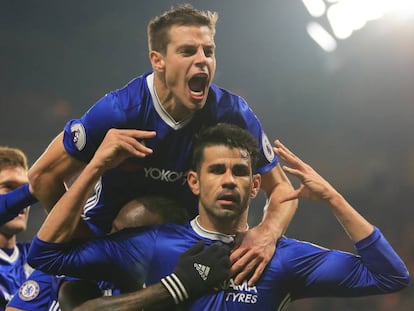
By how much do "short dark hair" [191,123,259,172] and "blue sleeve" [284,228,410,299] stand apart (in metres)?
0.35

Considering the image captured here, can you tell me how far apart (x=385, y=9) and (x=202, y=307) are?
5038mm

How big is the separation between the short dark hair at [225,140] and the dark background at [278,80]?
3.67 m

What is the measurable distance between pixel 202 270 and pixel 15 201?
97 centimetres

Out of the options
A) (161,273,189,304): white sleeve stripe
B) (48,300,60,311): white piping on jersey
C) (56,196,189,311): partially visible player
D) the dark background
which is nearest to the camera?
(161,273,189,304): white sleeve stripe

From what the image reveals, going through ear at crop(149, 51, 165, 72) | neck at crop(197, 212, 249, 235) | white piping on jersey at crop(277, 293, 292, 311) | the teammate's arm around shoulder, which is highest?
ear at crop(149, 51, 165, 72)

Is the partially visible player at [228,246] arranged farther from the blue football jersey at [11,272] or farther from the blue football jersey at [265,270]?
the blue football jersey at [11,272]

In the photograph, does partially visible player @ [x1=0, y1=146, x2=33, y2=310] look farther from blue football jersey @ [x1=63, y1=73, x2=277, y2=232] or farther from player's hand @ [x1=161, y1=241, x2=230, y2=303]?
player's hand @ [x1=161, y1=241, x2=230, y2=303]

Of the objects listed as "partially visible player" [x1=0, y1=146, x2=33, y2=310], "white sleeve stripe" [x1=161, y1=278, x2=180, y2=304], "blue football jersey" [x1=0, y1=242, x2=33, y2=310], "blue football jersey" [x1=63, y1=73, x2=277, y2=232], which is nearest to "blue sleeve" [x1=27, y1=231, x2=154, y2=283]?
"white sleeve stripe" [x1=161, y1=278, x2=180, y2=304]

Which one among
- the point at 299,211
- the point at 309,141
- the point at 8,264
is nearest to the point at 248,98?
the point at 309,141

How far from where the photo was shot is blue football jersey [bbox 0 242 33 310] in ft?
10.0

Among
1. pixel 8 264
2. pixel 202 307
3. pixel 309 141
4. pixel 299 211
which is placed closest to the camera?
pixel 202 307

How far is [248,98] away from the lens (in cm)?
641

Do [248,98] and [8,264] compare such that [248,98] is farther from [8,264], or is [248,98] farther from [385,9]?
[8,264]

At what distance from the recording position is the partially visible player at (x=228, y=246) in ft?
6.29
